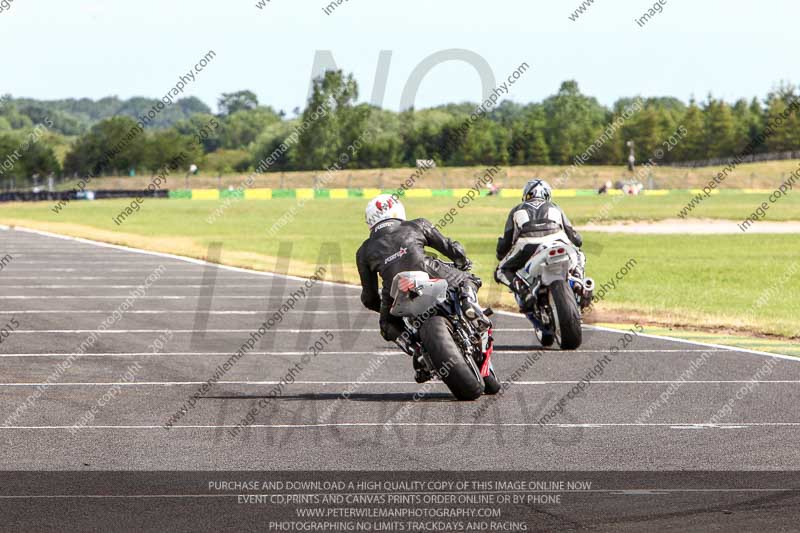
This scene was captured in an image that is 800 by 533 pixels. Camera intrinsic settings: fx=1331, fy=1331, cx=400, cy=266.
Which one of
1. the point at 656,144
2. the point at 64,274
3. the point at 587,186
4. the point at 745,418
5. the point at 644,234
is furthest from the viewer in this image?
the point at 656,144

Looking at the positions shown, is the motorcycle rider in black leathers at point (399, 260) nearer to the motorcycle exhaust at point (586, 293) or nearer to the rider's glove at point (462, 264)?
the rider's glove at point (462, 264)

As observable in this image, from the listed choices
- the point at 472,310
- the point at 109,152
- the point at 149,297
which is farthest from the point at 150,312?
the point at 109,152

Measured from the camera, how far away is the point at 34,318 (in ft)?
66.7

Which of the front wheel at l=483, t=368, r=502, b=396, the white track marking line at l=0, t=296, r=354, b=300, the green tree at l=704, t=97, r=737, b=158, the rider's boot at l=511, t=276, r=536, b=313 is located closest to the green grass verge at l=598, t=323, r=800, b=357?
the rider's boot at l=511, t=276, r=536, b=313

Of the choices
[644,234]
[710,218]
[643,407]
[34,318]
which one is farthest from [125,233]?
[643,407]

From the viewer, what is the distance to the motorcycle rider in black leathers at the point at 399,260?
11492 mm

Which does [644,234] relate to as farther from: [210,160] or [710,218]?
[210,160]

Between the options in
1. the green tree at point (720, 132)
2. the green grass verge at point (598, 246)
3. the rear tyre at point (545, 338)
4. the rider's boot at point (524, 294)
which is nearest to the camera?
the rider's boot at point (524, 294)

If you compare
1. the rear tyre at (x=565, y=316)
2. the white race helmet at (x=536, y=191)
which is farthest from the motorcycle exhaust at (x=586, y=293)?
the white race helmet at (x=536, y=191)

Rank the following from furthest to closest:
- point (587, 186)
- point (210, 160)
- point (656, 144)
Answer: point (210, 160) → point (656, 144) → point (587, 186)

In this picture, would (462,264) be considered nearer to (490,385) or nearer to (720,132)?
(490,385)

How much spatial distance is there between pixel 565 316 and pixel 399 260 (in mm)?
3611

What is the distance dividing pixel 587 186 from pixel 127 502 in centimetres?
11714

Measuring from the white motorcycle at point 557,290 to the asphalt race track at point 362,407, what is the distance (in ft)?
1.03
